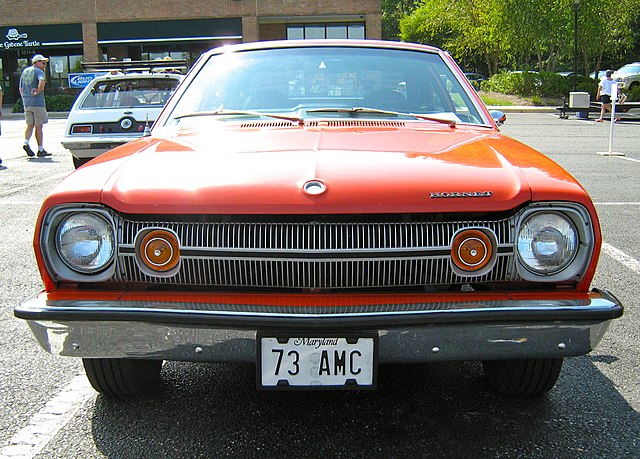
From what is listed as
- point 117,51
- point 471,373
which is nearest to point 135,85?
point 471,373

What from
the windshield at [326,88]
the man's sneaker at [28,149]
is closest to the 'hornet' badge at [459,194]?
the windshield at [326,88]

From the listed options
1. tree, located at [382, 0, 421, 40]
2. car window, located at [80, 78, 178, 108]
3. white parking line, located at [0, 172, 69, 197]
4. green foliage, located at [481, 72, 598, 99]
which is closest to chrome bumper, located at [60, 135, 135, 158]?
white parking line, located at [0, 172, 69, 197]

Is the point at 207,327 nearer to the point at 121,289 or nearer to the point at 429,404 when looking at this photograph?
the point at 121,289

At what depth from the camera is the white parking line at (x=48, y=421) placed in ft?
8.88

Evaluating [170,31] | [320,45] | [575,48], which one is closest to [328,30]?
[170,31]

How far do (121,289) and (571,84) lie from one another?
94.7ft

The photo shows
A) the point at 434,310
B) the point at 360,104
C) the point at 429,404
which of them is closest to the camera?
the point at 434,310

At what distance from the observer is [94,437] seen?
279cm

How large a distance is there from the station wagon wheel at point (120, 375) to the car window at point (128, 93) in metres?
8.25

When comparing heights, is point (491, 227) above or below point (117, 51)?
below

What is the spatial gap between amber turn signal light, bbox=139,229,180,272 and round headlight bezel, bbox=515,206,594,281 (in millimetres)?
1201

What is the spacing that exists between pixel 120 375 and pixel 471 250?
151 centimetres

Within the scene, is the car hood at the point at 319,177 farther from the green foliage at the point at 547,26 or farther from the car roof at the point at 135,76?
the green foliage at the point at 547,26

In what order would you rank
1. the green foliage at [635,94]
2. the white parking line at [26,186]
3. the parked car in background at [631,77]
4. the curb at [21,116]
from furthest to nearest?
the parked car in background at [631,77], the curb at [21,116], the green foliage at [635,94], the white parking line at [26,186]
